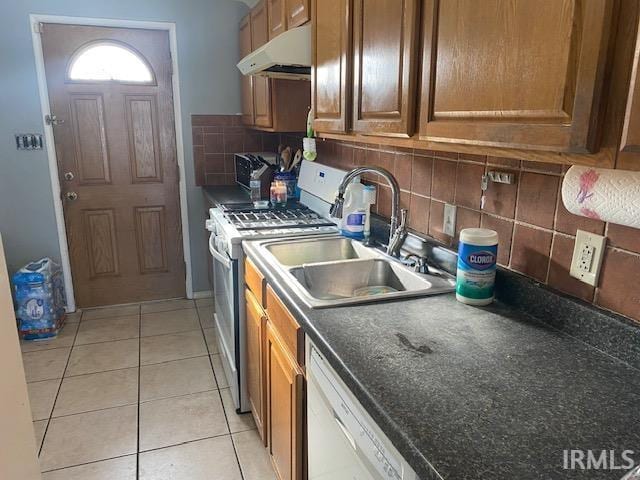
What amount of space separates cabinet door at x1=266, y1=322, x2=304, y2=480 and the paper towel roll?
879 mm

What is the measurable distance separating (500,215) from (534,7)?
700mm

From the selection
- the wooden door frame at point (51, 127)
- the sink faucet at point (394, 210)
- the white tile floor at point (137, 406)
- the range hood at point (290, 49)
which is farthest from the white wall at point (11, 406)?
the wooden door frame at point (51, 127)

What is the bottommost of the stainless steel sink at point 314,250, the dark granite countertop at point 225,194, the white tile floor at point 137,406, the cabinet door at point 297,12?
the white tile floor at point 137,406

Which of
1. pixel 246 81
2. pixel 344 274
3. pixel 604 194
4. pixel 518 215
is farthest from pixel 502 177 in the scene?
pixel 246 81

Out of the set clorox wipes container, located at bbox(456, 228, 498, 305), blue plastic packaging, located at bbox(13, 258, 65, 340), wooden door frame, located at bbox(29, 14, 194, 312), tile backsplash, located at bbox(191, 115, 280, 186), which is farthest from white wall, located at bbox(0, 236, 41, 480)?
tile backsplash, located at bbox(191, 115, 280, 186)

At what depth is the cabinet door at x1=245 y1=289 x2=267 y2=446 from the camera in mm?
1851

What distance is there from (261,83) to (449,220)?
1.77 metres

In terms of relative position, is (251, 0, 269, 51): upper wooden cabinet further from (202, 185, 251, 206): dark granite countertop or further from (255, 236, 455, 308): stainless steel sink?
(255, 236, 455, 308): stainless steel sink

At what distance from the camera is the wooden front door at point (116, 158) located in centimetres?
318

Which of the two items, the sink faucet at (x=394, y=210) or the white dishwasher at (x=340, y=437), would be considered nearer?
the white dishwasher at (x=340, y=437)

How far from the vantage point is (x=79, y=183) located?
3.32m

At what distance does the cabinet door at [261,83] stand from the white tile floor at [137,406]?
149 cm

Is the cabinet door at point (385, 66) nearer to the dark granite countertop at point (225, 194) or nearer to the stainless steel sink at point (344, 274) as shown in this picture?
the stainless steel sink at point (344, 274)

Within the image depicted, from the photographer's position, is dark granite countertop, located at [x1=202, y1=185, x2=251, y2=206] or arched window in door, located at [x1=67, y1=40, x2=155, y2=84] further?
arched window in door, located at [x1=67, y1=40, x2=155, y2=84]
